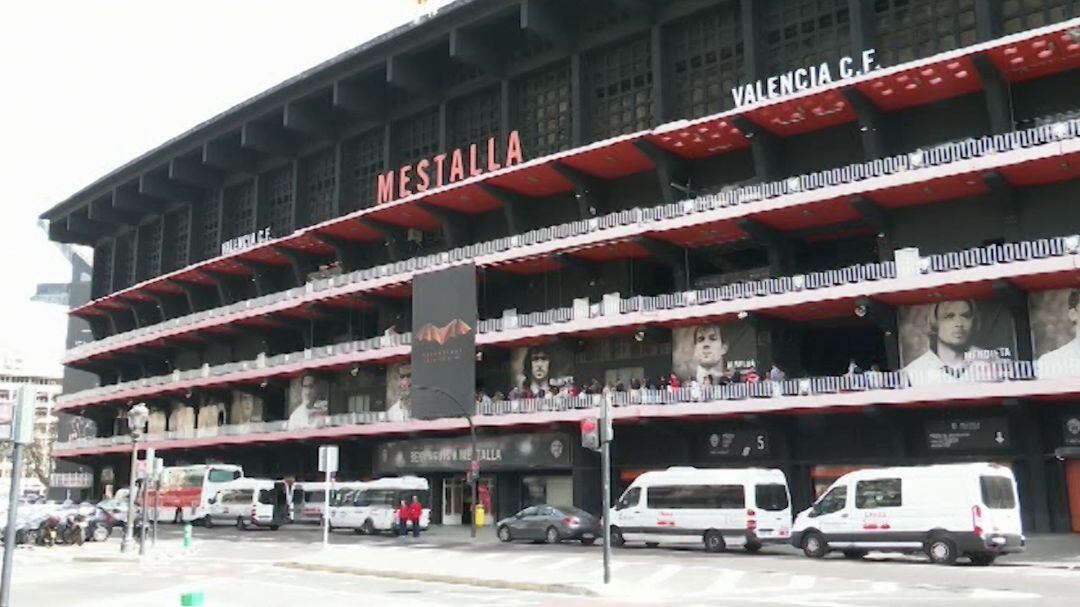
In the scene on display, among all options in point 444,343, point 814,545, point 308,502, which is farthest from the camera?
point 308,502

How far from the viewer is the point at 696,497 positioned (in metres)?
31.2

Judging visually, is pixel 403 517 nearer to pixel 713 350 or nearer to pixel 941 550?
pixel 713 350

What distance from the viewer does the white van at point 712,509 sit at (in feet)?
98.4

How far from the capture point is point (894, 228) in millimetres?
38562

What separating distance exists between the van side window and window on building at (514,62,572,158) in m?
28.1

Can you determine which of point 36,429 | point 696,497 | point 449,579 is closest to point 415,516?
point 696,497

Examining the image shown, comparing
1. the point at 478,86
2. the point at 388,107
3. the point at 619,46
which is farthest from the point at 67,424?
the point at 619,46

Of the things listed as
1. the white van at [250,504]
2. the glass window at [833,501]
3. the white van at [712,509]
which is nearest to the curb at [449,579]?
the glass window at [833,501]

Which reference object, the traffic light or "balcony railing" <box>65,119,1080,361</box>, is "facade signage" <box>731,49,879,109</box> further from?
the traffic light

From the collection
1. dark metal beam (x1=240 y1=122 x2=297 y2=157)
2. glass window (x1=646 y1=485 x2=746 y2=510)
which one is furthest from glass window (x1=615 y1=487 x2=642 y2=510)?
dark metal beam (x1=240 y1=122 x2=297 y2=157)

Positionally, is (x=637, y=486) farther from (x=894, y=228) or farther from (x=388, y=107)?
(x=388, y=107)

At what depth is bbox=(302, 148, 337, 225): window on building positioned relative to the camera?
63.0 meters

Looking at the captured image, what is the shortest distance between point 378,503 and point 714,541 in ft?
Result: 61.8

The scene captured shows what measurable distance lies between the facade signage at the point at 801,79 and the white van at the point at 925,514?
18.8 metres
